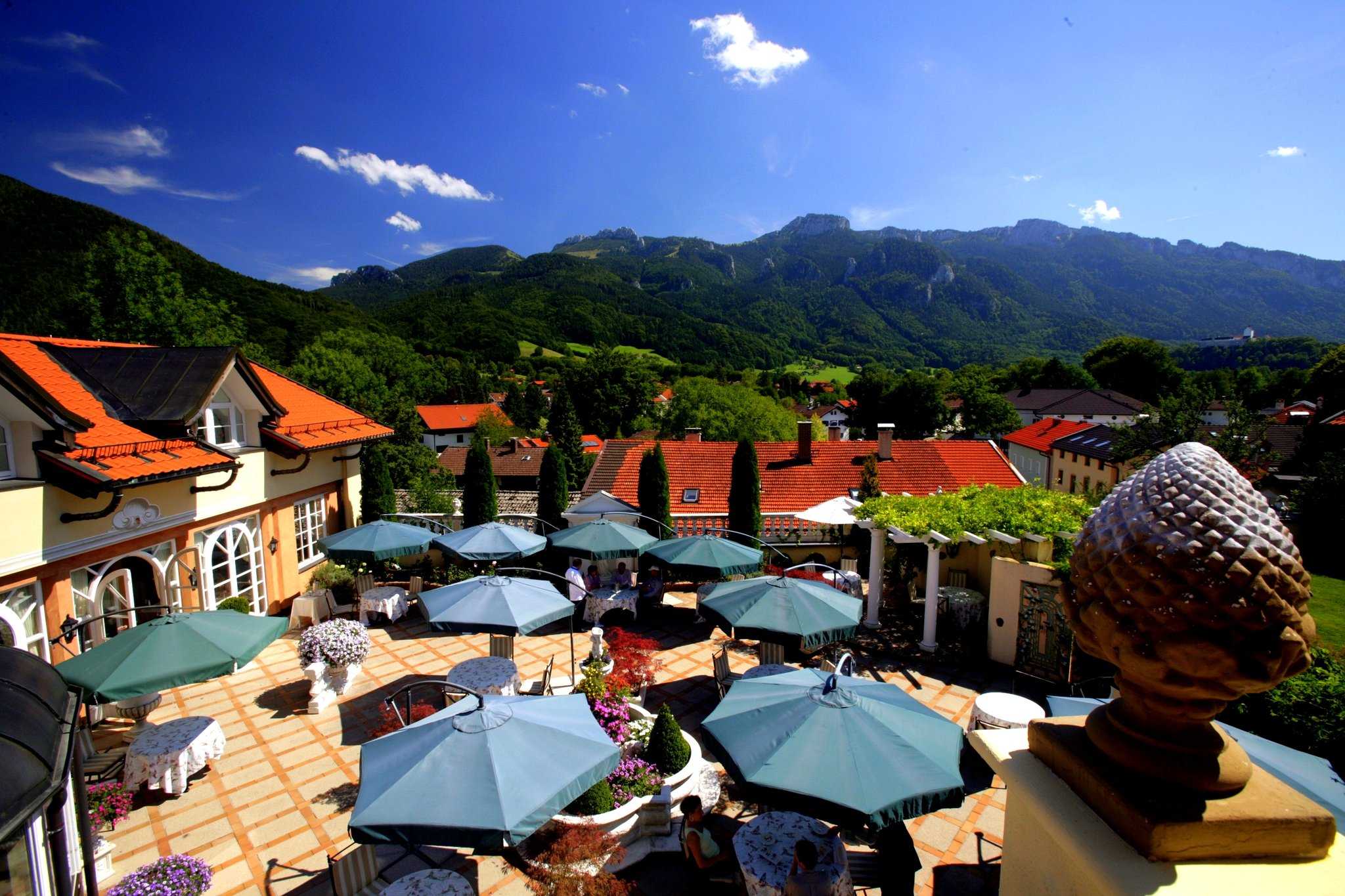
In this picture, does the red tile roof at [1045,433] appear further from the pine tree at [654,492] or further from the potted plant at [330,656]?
the potted plant at [330,656]

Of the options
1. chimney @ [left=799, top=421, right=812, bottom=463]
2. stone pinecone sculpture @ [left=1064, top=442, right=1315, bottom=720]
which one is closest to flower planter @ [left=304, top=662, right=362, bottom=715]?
stone pinecone sculpture @ [left=1064, top=442, right=1315, bottom=720]

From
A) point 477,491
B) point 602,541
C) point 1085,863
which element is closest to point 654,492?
point 602,541

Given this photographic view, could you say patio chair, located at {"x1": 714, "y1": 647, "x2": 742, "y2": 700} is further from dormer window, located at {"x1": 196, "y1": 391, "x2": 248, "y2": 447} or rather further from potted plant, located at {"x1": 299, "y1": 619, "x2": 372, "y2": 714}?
dormer window, located at {"x1": 196, "y1": 391, "x2": 248, "y2": 447}

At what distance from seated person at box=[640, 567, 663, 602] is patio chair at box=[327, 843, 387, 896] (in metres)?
8.84

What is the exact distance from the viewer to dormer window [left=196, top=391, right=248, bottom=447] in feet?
41.9

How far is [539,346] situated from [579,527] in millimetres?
103638

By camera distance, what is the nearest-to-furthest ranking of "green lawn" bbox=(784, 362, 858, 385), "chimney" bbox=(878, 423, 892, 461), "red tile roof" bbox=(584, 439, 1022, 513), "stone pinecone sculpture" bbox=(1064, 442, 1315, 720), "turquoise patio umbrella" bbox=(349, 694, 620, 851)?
"stone pinecone sculpture" bbox=(1064, 442, 1315, 720), "turquoise patio umbrella" bbox=(349, 694, 620, 851), "red tile roof" bbox=(584, 439, 1022, 513), "chimney" bbox=(878, 423, 892, 461), "green lawn" bbox=(784, 362, 858, 385)

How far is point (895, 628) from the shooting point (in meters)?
13.5

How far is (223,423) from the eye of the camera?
1352 cm

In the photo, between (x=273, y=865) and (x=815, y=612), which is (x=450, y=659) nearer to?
(x=273, y=865)

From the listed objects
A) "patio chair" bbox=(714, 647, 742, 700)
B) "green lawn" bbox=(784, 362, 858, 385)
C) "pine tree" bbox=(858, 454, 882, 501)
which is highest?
"green lawn" bbox=(784, 362, 858, 385)

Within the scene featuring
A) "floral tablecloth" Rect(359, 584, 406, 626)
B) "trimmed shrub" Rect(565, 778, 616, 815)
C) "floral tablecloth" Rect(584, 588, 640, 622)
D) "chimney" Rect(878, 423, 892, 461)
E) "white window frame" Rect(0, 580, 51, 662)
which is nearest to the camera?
"trimmed shrub" Rect(565, 778, 616, 815)

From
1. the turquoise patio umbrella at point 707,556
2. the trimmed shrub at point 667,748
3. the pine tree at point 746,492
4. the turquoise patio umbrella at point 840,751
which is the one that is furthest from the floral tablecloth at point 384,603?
the turquoise patio umbrella at point 840,751

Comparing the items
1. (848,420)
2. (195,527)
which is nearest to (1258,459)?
(195,527)
